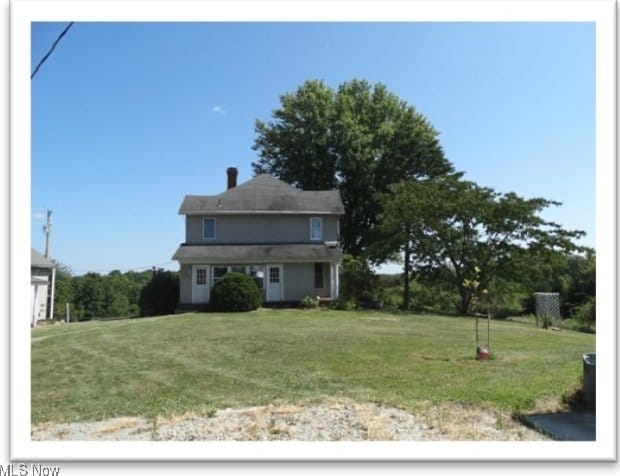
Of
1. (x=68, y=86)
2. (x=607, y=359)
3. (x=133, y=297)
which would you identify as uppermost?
(x=68, y=86)

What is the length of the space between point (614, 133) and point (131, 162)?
7.93 m

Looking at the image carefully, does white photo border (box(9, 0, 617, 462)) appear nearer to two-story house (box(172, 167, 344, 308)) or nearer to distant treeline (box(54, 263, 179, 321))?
two-story house (box(172, 167, 344, 308))

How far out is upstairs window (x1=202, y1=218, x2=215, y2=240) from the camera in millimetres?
20422

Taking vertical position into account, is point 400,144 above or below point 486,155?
above

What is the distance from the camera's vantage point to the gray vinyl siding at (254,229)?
20375mm

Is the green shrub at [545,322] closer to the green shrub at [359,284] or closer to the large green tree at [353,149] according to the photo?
the green shrub at [359,284]

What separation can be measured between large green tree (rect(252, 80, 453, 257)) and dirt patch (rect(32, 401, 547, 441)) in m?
23.0

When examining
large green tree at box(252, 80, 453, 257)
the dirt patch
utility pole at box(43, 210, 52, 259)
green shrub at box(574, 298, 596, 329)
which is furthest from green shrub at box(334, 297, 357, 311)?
utility pole at box(43, 210, 52, 259)

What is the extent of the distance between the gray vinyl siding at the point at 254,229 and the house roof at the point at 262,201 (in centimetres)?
32

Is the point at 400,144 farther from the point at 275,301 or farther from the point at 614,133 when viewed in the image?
the point at 614,133

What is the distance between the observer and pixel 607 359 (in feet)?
13.4

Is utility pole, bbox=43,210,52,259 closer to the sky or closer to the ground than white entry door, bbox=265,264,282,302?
closer to the sky
